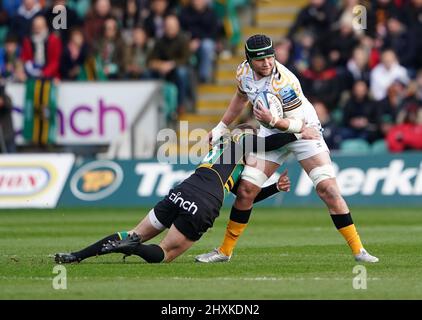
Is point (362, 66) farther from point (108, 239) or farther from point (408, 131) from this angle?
point (108, 239)

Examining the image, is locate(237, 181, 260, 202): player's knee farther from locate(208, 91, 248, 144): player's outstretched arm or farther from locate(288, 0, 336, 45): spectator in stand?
locate(288, 0, 336, 45): spectator in stand

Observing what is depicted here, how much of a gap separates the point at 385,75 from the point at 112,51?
6248mm

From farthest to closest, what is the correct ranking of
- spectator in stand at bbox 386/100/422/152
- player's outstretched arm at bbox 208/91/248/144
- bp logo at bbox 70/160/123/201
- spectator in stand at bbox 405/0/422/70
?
1. spectator in stand at bbox 405/0/422/70
2. spectator in stand at bbox 386/100/422/152
3. bp logo at bbox 70/160/123/201
4. player's outstretched arm at bbox 208/91/248/144

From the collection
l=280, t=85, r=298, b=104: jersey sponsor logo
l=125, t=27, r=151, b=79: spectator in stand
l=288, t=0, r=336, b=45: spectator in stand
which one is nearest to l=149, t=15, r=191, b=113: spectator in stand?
l=125, t=27, r=151, b=79: spectator in stand

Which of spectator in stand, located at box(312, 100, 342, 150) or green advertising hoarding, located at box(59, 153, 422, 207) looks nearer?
green advertising hoarding, located at box(59, 153, 422, 207)

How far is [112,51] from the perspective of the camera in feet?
89.8

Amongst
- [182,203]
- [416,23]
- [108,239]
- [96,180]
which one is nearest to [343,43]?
[416,23]

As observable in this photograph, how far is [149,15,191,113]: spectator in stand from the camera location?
27.0m

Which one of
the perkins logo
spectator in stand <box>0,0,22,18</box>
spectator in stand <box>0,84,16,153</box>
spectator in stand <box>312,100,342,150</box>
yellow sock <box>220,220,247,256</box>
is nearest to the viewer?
yellow sock <box>220,220,247,256</box>

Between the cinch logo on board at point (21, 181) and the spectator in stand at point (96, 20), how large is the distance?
231 inches

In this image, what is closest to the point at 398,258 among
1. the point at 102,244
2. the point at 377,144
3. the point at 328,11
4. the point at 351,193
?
the point at 102,244

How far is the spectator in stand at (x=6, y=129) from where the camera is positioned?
25922 mm

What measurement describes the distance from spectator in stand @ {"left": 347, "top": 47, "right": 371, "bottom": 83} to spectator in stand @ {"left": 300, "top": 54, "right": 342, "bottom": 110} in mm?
392
